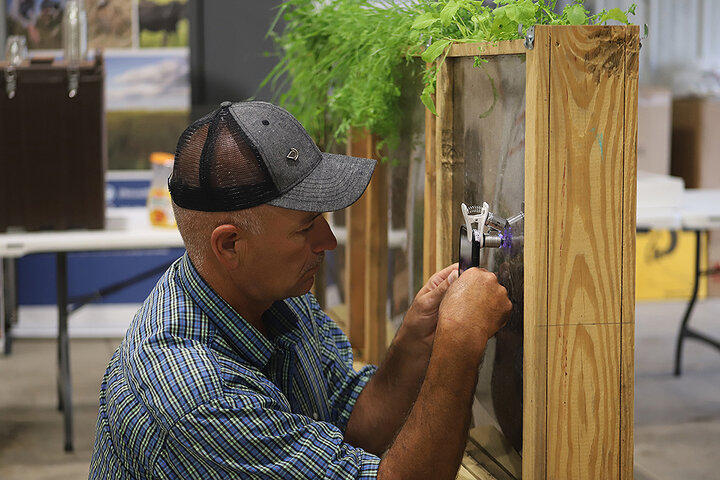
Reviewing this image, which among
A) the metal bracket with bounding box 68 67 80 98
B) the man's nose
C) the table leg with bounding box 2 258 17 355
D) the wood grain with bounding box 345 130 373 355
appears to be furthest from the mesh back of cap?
the table leg with bounding box 2 258 17 355

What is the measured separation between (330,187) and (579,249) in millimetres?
425

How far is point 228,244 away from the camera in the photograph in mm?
1566

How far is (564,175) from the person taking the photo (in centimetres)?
149

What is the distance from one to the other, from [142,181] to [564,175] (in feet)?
18.0

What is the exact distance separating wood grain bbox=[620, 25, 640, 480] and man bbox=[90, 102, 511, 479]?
0.21 metres

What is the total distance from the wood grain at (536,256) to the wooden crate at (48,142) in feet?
10.4

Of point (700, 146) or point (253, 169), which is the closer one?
point (253, 169)

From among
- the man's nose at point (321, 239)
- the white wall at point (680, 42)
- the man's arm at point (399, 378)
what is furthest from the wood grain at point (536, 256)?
the white wall at point (680, 42)

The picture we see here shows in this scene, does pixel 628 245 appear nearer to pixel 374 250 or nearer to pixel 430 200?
pixel 430 200

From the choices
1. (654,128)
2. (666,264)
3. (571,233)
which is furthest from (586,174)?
(666,264)

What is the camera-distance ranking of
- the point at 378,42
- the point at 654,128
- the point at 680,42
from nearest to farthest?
the point at 378,42, the point at 654,128, the point at 680,42

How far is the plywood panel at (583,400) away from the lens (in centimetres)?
153

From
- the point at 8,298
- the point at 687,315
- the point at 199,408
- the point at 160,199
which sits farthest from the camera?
the point at 8,298

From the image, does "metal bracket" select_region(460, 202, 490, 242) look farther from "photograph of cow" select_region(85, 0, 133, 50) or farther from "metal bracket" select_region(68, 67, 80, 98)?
"photograph of cow" select_region(85, 0, 133, 50)
